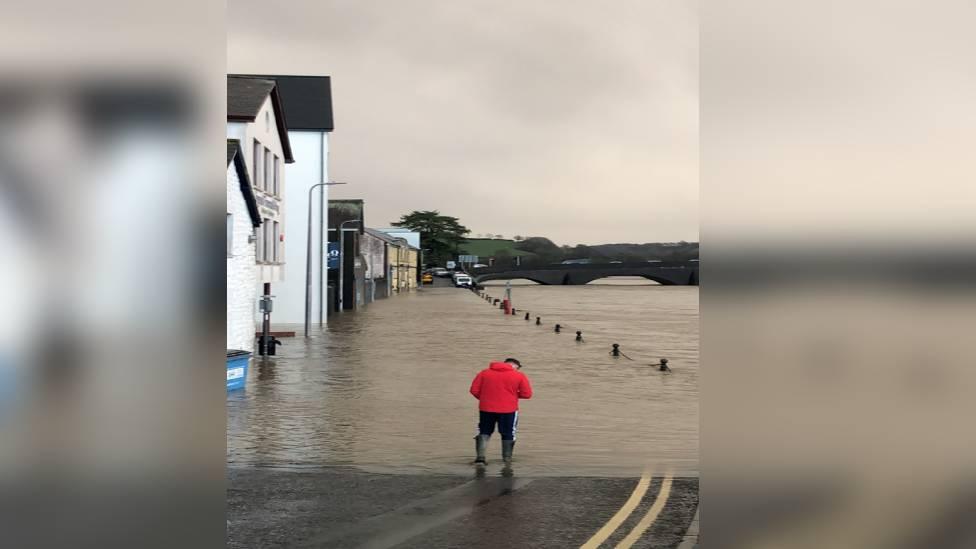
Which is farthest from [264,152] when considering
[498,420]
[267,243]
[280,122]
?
[498,420]

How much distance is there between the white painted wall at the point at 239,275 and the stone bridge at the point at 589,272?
10412 cm

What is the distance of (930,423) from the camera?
3.57m

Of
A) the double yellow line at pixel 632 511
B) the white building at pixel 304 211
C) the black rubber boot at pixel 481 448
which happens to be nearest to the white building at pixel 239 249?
the white building at pixel 304 211

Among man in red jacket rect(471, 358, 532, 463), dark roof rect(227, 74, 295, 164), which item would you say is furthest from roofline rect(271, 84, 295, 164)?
man in red jacket rect(471, 358, 532, 463)

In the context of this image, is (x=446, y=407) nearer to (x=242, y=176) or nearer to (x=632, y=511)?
(x=632, y=511)

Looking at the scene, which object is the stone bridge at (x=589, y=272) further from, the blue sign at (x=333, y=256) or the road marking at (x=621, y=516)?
the road marking at (x=621, y=516)

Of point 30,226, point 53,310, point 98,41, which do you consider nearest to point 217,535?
point 53,310

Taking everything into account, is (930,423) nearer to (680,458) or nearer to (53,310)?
(53,310)

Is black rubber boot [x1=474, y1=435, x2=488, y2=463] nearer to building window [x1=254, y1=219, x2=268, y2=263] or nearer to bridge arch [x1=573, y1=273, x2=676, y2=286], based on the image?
building window [x1=254, y1=219, x2=268, y2=263]

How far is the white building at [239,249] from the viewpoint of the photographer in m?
26.2

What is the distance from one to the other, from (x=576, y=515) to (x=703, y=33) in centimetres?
676

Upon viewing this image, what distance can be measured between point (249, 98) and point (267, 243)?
526cm

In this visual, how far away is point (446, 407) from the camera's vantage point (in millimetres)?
18828

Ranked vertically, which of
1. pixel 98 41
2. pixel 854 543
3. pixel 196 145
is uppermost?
pixel 98 41
